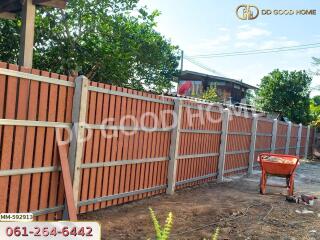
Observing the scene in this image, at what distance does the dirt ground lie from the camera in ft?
20.0

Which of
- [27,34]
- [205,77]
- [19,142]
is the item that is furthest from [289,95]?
[19,142]

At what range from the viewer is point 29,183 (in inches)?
209

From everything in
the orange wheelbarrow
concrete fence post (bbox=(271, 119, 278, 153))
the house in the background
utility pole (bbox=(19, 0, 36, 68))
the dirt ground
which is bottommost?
the dirt ground

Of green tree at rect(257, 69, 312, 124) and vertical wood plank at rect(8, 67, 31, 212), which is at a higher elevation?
green tree at rect(257, 69, 312, 124)

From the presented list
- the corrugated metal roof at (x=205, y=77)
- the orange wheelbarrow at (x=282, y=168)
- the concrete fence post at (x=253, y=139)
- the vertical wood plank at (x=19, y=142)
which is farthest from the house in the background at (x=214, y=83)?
the vertical wood plank at (x=19, y=142)

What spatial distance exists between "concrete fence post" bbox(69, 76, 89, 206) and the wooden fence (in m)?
0.01

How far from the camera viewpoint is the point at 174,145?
889 cm

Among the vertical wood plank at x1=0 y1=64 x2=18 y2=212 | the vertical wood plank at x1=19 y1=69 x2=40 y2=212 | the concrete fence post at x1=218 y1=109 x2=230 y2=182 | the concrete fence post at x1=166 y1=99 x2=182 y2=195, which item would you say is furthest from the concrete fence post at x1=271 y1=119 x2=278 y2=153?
the vertical wood plank at x1=0 y1=64 x2=18 y2=212

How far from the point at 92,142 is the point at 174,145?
9.44 feet

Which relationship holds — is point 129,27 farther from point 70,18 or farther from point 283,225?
point 283,225

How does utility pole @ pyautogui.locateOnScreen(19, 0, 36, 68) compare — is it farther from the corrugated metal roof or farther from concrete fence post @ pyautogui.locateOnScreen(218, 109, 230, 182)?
the corrugated metal roof

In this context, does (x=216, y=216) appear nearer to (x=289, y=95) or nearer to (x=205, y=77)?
(x=289, y=95)

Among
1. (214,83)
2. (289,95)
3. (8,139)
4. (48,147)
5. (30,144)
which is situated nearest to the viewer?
(8,139)

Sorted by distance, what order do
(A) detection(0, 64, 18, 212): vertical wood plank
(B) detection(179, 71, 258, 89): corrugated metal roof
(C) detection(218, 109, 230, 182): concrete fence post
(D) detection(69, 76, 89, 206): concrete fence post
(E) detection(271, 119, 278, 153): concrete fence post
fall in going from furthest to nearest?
(B) detection(179, 71, 258, 89): corrugated metal roof → (E) detection(271, 119, 278, 153): concrete fence post → (C) detection(218, 109, 230, 182): concrete fence post → (D) detection(69, 76, 89, 206): concrete fence post → (A) detection(0, 64, 18, 212): vertical wood plank
